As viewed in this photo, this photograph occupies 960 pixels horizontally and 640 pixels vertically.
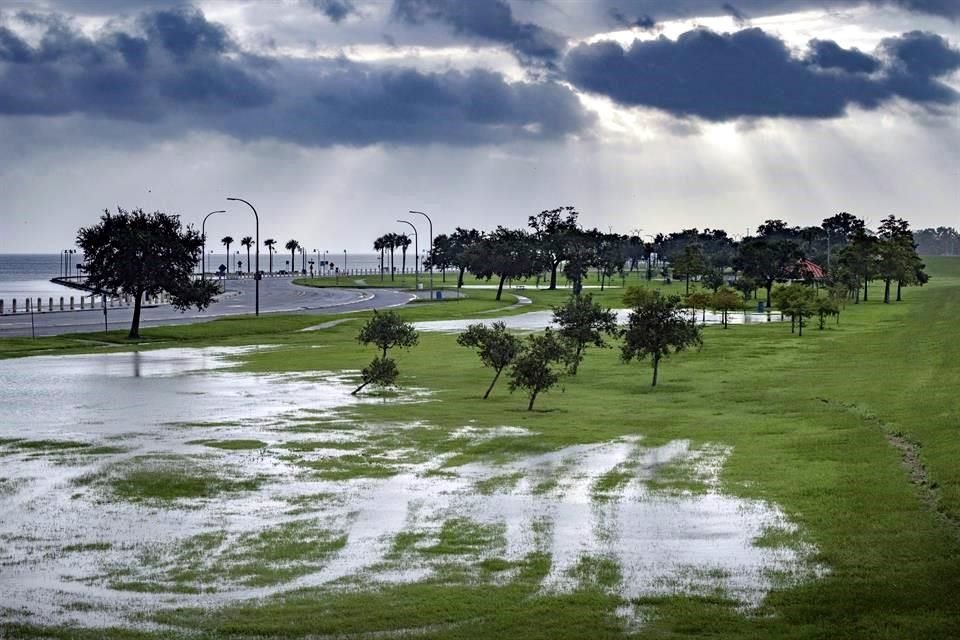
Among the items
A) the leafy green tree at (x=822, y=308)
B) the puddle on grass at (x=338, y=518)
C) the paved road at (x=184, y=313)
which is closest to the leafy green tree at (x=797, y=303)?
the leafy green tree at (x=822, y=308)

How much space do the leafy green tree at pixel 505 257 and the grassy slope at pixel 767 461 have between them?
322 ft

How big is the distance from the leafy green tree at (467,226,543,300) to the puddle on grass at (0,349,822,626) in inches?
5339

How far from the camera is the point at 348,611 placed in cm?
1803

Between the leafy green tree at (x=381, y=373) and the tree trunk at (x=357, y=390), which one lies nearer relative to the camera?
the leafy green tree at (x=381, y=373)

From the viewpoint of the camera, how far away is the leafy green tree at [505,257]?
175 metres

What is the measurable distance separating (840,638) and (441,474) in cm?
1499

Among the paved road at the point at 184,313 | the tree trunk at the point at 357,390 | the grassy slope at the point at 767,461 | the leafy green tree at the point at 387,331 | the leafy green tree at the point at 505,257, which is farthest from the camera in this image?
the leafy green tree at the point at 505,257

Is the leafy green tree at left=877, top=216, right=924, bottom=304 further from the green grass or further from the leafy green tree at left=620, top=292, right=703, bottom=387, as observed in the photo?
the green grass

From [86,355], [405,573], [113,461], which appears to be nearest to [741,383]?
[113,461]

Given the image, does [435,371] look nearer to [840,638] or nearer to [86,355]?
[86,355]

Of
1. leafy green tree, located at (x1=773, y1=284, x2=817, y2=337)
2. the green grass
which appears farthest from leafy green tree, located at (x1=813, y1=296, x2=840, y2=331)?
the green grass

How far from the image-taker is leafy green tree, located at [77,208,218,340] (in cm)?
8500

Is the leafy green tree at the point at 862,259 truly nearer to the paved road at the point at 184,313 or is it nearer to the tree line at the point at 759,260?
the tree line at the point at 759,260

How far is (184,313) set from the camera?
120 m
